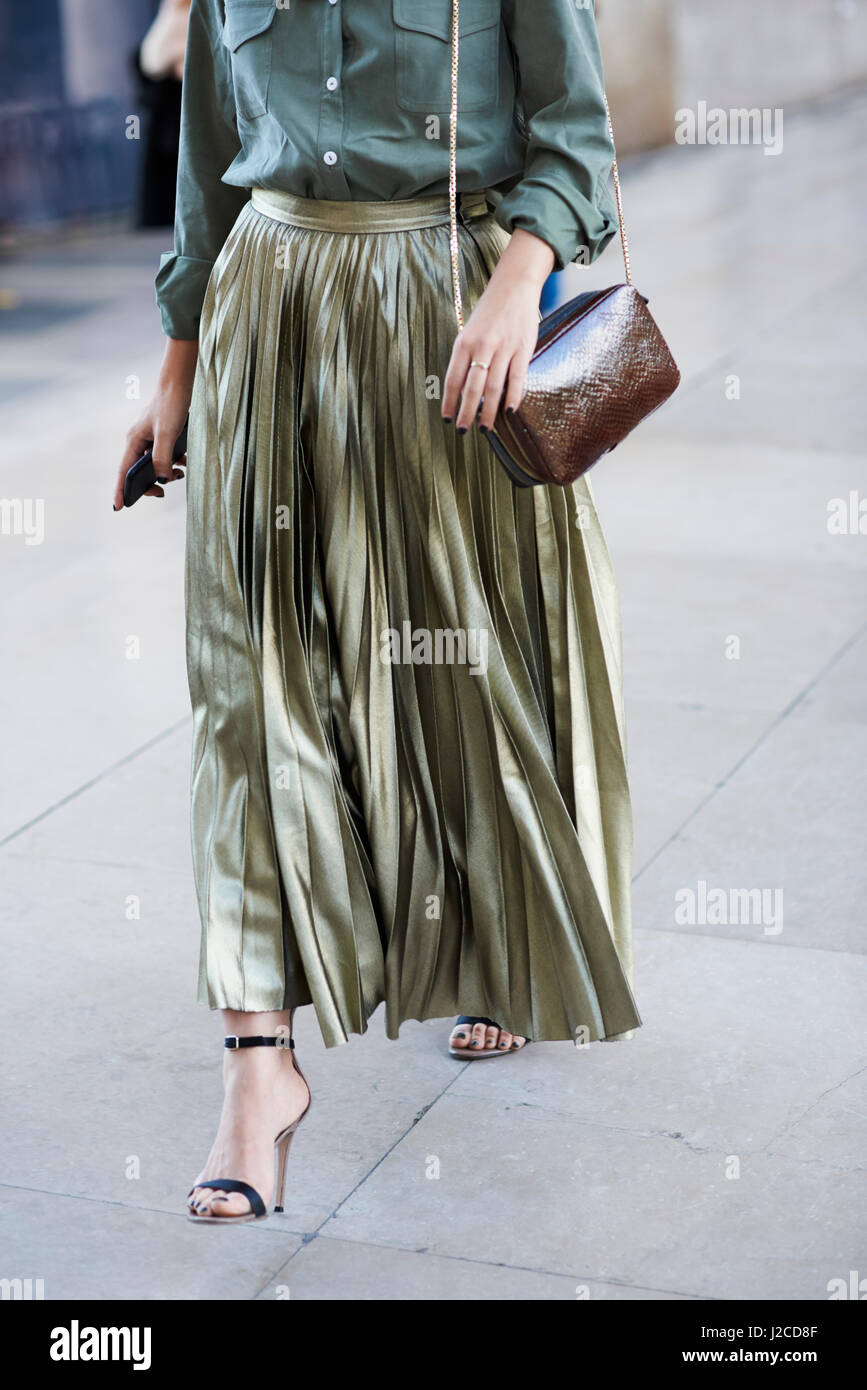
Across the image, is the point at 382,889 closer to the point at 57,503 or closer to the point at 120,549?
the point at 120,549

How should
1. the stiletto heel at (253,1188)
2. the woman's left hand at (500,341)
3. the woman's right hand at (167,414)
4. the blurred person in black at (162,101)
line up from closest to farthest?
the woman's left hand at (500,341) < the stiletto heel at (253,1188) < the woman's right hand at (167,414) < the blurred person in black at (162,101)

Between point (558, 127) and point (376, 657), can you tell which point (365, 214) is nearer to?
point (558, 127)

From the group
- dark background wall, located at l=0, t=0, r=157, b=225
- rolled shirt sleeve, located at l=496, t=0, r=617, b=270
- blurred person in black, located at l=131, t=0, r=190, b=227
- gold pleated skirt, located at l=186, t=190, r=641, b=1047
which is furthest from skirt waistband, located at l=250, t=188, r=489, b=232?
dark background wall, located at l=0, t=0, r=157, b=225

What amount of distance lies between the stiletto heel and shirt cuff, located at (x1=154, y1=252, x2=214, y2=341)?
1039 millimetres

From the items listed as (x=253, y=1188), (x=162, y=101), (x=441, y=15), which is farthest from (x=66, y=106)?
(x=253, y=1188)

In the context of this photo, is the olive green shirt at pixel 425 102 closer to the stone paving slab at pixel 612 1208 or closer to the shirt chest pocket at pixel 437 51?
the shirt chest pocket at pixel 437 51

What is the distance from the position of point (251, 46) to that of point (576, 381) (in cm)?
63

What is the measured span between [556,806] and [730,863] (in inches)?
42.2

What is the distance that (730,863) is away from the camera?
12.3ft

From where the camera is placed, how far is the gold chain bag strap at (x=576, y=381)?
2.46 meters

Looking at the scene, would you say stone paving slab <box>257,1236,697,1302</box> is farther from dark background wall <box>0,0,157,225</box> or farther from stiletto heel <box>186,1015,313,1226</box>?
dark background wall <box>0,0,157,225</box>

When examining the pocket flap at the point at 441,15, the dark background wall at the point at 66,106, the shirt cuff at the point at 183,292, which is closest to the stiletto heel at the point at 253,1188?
the shirt cuff at the point at 183,292

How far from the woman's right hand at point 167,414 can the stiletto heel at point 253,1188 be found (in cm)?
83
